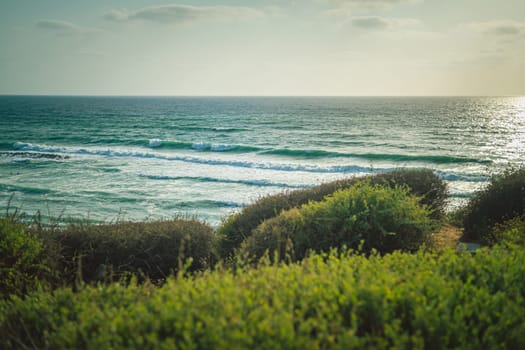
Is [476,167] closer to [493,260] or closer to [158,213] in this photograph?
[158,213]

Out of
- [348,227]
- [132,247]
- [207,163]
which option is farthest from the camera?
[207,163]

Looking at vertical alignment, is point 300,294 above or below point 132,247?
above

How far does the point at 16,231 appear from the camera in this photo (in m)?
6.97

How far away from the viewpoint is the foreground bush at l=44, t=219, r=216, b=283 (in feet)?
26.2

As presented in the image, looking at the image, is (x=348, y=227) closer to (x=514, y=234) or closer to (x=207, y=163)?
(x=514, y=234)

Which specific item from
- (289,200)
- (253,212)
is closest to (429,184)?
(289,200)

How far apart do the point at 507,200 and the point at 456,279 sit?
670cm

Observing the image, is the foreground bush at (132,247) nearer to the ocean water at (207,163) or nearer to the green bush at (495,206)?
the ocean water at (207,163)

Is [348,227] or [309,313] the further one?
[348,227]

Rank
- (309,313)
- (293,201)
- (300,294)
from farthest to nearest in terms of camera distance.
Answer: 1. (293,201)
2. (300,294)
3. (309,313)

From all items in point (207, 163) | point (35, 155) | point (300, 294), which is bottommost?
point (207, 163)

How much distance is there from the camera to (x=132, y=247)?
8.35m

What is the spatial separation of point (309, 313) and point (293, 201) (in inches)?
246

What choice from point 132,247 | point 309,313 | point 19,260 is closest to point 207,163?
point 132,247
